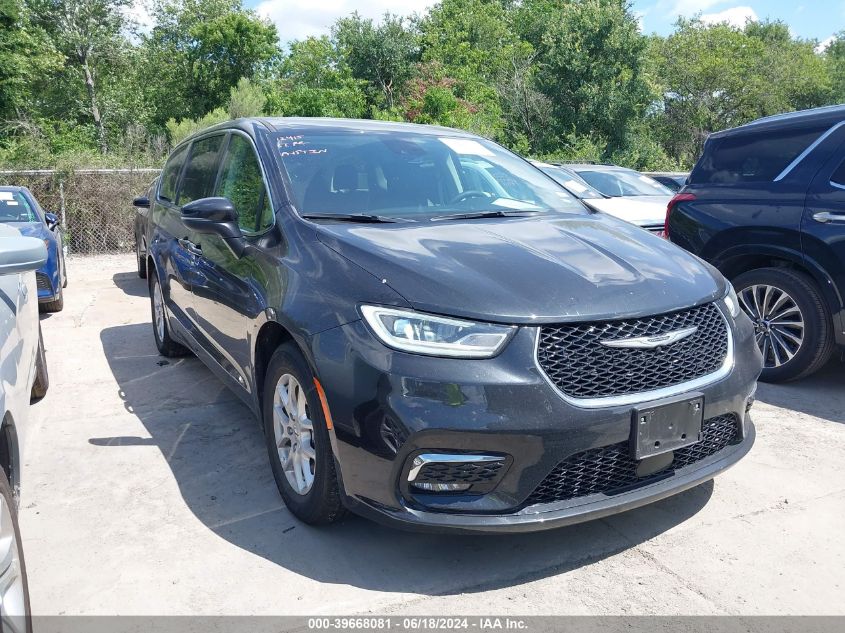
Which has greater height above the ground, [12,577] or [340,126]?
[340,126]

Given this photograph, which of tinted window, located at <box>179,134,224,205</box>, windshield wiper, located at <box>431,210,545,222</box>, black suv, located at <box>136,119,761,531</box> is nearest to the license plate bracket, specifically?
black suv, located at <box>136,119,761,531</box>

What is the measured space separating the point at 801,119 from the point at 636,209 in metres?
3.95

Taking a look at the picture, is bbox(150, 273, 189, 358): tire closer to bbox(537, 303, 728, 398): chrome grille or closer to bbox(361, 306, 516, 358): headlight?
bbox(361, 306, 516, 358): headlight

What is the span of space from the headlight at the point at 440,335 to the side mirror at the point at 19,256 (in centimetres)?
116

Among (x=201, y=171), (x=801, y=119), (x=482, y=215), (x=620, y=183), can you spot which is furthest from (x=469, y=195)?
(x=620, y=183)

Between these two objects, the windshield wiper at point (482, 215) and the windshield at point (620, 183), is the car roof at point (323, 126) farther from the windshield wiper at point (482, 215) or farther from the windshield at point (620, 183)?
the windshield at point (620, 183)

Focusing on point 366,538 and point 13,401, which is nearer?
point 13,401

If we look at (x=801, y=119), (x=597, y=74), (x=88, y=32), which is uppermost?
(x=88, y=32)

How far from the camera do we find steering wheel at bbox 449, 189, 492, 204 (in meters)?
3.76

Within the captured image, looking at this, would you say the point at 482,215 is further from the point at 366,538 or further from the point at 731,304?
the point at 366,538

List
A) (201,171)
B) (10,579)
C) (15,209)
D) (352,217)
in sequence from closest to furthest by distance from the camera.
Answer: (10,579), (352,217), (201,171), (15,209)

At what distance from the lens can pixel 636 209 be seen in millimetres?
8953

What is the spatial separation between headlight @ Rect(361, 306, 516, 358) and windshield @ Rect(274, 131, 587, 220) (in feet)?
3.19

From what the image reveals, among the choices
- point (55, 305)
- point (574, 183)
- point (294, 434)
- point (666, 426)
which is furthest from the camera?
point (574, 183)
